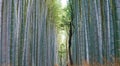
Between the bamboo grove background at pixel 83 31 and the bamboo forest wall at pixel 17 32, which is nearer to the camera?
the bamboo grove background at pixel 83 31

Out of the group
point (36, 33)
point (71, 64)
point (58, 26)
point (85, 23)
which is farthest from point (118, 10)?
point (58, 26)

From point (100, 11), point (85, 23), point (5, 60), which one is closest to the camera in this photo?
point (5, 60)

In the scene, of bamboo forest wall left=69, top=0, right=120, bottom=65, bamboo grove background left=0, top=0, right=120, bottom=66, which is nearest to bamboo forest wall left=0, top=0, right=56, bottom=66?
bamboo grove background left=0, top=0, right=120, bottom=66

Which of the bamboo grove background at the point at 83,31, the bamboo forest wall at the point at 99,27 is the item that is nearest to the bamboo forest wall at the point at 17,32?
the bamboo grove background at the point at 83,31

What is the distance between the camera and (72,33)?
1292 centimetres

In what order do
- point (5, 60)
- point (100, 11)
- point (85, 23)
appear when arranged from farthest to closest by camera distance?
point (85, 23) → point (100, 11) → point (5, 60)

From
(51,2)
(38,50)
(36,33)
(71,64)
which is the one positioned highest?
(51,2)

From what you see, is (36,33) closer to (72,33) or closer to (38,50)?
(38,50)

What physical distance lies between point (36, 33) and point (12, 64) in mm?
3372

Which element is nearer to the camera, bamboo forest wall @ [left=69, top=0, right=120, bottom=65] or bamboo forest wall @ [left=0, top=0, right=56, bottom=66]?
bamboo forest wall @ [left=69, top=0, right=120, bottom=65]

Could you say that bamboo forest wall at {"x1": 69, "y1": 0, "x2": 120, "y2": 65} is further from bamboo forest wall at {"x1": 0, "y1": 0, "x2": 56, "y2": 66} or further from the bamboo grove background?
bamboo forest wall at {"x1": 0, "y1": 0, "x2": 56, "y2": 66}

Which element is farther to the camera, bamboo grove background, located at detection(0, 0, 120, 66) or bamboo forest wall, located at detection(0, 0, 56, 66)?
bamboo forest wall, located at detection(0, 0, 56, 66)

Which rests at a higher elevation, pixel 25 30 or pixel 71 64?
pixel 25 30

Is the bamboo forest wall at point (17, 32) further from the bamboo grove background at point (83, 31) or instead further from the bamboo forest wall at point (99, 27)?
the bamboo forest wall at point (99, 27)
